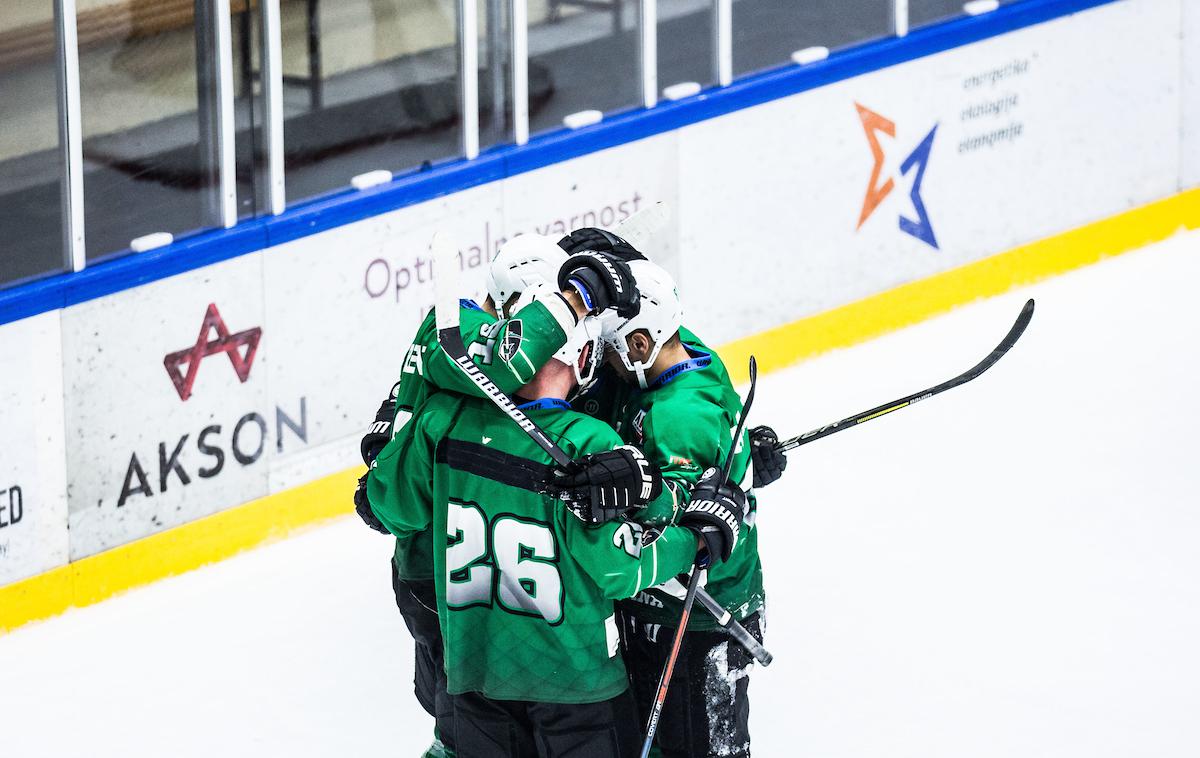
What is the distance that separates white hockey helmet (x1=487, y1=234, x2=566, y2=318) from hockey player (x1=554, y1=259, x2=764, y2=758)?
13.0 inches

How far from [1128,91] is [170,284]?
15.0 ft

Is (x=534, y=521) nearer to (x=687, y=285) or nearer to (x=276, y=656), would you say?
(x=276, y=656)

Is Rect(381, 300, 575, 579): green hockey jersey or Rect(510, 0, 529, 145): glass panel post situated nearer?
Rect(381, 300, 575, 579): green hockey jersey

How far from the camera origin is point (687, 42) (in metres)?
7.83

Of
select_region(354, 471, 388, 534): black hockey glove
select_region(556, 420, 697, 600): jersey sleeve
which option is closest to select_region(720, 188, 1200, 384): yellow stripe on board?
select_region(354, 471, 388, 534): black hockey glove

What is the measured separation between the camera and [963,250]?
8.68 meters

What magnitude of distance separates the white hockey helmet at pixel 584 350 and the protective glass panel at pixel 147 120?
261 centimetres

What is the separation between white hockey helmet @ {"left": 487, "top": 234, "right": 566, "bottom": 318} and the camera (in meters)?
4.74

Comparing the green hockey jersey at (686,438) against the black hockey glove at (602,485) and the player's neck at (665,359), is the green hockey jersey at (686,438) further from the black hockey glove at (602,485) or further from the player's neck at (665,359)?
the black hockey glove at (602,485)

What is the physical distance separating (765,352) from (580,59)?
1.33 m

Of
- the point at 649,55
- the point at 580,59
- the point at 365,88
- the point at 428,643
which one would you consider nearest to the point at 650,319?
the point at 428,643

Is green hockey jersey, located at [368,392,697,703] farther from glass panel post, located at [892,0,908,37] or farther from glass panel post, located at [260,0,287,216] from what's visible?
glass panel post, located at [892,0,908,37]

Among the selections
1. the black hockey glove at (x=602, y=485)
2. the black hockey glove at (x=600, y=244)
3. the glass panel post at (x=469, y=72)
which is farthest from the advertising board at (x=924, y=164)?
the black hockey glove at (x=602, y=485)

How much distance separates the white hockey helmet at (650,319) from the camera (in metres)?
4.32
